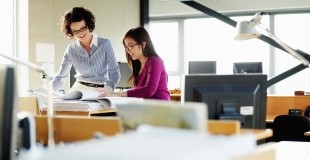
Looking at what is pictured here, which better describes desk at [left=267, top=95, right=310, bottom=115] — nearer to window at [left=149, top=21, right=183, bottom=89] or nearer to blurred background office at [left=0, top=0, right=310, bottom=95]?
blurred background office at [left=0, top=0, right=310, bottom=95]

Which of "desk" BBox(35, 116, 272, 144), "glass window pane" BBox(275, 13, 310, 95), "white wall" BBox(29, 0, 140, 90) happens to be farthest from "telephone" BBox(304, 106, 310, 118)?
"desk" BBox(35, 116, 272, 144)

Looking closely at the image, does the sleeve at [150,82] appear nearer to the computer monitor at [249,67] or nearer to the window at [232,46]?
the computer monitor at [249,67]

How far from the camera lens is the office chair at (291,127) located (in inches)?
167

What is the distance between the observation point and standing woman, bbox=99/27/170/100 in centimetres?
288

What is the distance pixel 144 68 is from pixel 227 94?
3.83 feet

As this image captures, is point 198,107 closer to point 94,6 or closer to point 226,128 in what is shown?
point 226,128

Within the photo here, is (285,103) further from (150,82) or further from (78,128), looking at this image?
(78,128)

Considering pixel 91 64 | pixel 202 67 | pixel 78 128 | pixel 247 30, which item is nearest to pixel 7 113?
pixel 78 128

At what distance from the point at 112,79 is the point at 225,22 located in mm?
4311

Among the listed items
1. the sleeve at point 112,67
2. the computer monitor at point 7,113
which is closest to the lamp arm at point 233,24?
the sleeve at point 112,67

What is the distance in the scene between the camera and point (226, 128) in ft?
4.30

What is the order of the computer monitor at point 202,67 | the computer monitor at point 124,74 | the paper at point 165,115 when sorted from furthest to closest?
the computer monitor at point 202,67 < the computer monitor at point 124,74 < the paper at point 165,115

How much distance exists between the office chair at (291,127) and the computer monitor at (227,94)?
2.57 metres

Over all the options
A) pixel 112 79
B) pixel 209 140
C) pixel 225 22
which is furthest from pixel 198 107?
pixel 225 22
